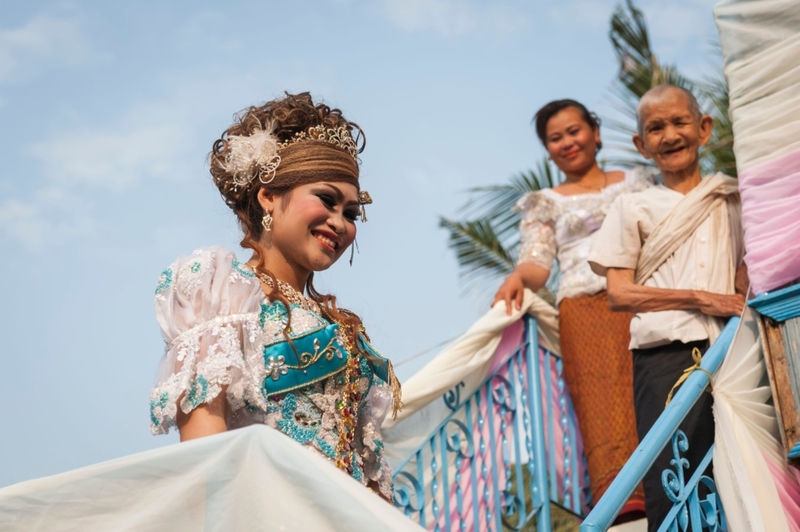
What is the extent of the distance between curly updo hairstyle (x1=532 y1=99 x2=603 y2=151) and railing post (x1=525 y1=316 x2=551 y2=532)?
1074mm

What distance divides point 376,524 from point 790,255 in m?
2.28

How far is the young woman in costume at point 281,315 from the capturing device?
298 centimetres

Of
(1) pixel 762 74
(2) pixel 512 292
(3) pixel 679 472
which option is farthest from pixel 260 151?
(2) pixel 512 292

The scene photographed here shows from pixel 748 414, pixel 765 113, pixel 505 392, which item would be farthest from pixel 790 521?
pixel 505 392

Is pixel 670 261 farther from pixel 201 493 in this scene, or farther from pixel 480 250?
pixel 480 250

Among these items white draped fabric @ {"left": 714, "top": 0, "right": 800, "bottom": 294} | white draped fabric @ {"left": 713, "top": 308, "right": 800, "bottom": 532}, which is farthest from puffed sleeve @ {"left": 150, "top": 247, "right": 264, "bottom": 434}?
white draped fabric @ {"left": 714, "top": 0, "right": 800, "bottom": 294}

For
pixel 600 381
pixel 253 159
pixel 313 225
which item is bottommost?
pixel 600 381

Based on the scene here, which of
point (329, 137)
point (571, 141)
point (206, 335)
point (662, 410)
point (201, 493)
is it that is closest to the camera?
point (201, 493)

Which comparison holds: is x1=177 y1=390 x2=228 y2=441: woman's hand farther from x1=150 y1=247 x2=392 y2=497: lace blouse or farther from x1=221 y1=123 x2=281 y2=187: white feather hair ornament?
x1=221 y1=123 x2=281 y2=187: white feather hair ornament

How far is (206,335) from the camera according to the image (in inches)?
118

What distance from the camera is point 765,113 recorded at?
14.4 feet

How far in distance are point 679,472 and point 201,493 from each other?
76.0 inches

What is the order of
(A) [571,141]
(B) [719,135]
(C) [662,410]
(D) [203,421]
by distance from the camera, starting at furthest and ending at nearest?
(B) [719,135], (A) [571,141], (C) [662,410], (D) [203,421]

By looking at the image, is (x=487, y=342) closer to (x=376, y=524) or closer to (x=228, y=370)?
(x=228, y=370)
